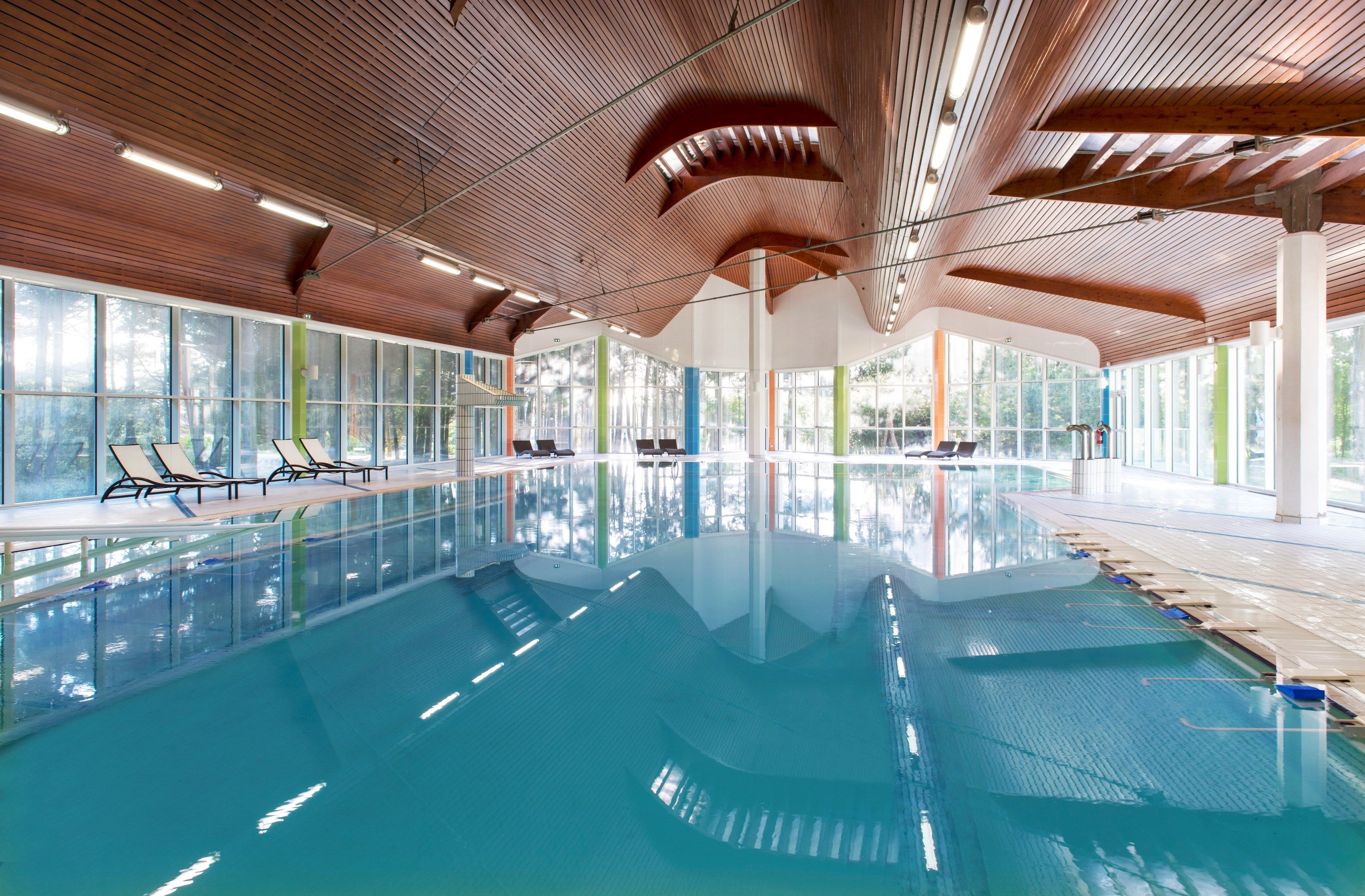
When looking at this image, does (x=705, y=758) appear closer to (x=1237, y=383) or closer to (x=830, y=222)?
(x=830, y=222)

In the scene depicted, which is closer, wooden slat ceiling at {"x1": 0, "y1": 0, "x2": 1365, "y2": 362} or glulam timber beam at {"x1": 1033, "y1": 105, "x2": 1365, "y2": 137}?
wooden slat ceiling at {"x1": 0, "y1": 0, "x2": 1365, "y2": 362}

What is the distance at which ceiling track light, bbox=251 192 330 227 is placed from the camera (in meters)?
9.09

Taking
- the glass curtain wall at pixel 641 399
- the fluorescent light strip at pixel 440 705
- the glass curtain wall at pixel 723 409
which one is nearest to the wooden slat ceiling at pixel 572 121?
the fluorescent light strip at pixel 440 705

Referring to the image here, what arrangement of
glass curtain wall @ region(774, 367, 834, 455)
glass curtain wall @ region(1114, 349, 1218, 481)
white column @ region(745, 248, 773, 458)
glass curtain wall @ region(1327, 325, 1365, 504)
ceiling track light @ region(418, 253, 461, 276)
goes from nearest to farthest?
→ glass curtain wall @ region(1327, 325, 1365, 504)
ceiling track light @ region(418, 253, 461, 276)
glass curtain wall @ region(1114, 349, 1218, 481)
white column @ region(745, 248, 773, 458)
glass curtain wall @ region(774, 367, 834, 455)

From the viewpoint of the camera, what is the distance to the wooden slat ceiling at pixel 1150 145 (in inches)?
221

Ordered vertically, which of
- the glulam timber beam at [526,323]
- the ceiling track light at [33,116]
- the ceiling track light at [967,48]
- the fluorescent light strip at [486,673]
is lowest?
the fluorescent light strip at [486,673]

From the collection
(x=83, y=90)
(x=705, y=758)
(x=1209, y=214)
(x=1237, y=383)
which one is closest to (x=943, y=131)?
(x=1209, y=214)

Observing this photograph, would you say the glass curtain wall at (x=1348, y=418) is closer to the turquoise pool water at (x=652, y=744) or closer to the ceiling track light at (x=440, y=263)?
the turquoise pool water at (x=652, y=744)

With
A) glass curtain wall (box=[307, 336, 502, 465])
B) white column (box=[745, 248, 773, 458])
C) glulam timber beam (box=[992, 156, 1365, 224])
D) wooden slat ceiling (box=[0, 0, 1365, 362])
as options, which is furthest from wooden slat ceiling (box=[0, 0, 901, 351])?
white column (box=[745, 248, 773, 458])

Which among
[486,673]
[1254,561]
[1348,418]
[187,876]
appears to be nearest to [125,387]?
[486,673]

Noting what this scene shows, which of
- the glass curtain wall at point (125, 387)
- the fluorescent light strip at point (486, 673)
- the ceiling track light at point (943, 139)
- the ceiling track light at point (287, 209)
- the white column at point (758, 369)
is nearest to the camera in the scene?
the fluorescent light strip at point (486, 673)

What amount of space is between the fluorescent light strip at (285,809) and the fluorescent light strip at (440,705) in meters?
0.55

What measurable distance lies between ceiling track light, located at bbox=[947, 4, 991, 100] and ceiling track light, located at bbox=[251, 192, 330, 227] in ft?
29.4

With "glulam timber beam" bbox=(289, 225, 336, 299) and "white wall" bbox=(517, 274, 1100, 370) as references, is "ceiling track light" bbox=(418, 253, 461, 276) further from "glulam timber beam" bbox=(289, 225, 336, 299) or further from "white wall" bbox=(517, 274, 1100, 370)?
"white wall" bbox=(517, 274, 1100, 370)
